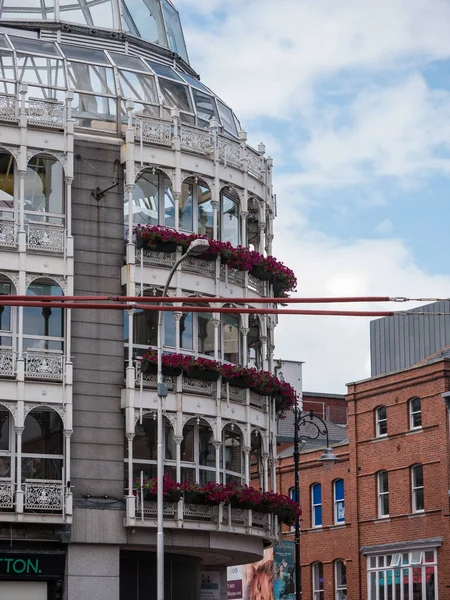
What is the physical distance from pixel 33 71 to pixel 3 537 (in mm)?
14526

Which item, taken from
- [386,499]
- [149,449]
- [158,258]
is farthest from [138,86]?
[386,499]

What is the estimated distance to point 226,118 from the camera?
48406 mm

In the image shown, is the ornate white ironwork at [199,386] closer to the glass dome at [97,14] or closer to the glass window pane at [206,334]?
the glass window pane at [206,334]

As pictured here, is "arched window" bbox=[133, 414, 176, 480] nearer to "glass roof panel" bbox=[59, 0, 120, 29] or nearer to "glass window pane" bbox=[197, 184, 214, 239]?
"glass window pane" bbox=[197, 184, 214, 239]

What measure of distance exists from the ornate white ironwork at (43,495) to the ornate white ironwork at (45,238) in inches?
265

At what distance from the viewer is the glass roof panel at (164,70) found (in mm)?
46656

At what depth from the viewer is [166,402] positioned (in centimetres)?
4206

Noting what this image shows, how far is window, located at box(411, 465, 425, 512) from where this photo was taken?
201 ft

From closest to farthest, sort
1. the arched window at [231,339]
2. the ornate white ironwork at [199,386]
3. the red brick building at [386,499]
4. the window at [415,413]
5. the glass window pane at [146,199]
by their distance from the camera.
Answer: the ornate white ironwork at [199,386] < the glass window pane at [146,199] < the arched window at [231,339] < the red brick building at [386,499] < the window at [415,413]

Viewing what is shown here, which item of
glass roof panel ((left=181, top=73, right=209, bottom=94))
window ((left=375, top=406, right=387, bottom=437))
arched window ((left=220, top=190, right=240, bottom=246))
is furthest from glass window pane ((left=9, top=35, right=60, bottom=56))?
window ((left=375, top=406, right=387, bottom=437))

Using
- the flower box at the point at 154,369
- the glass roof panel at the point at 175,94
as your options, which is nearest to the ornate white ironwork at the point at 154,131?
the glass roof panel at the point at 175,94

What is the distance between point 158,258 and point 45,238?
358 cm

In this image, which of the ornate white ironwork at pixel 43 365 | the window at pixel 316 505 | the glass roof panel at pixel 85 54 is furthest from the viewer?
the window at pixel 316 505

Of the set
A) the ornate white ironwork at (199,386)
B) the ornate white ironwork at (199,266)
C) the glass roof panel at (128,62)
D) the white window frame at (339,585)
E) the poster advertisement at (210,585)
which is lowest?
the poster advertisement at (210,585)
